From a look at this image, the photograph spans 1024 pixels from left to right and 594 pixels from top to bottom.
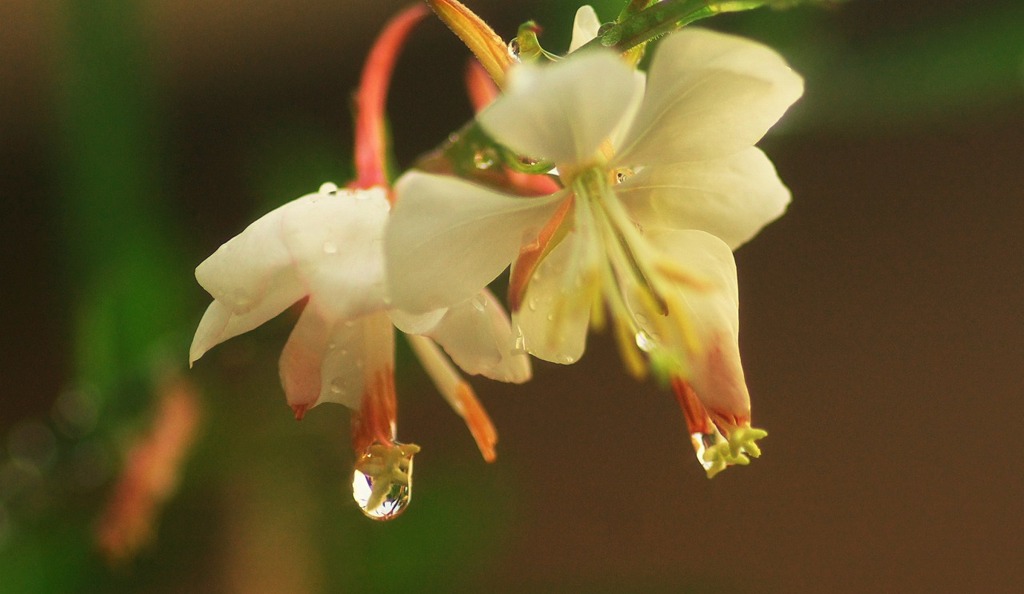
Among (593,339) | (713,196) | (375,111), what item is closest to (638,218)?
(713,196)

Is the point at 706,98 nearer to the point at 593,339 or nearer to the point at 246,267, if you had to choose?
the point at 246,267

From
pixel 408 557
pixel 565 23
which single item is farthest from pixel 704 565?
pixel 565 23

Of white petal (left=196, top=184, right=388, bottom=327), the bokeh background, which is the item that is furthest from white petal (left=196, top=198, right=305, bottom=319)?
the bokeh background

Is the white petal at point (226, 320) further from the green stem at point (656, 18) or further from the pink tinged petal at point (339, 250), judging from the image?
the green stem at point (656, 18)

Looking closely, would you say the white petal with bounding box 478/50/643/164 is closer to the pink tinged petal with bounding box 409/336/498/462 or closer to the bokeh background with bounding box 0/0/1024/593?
the pink tinged petal with bounding box 409/336/498/462

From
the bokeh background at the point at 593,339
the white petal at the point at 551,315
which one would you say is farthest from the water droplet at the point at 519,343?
the bokeh background at the point at 593,339

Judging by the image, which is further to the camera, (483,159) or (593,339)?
(593,339)
